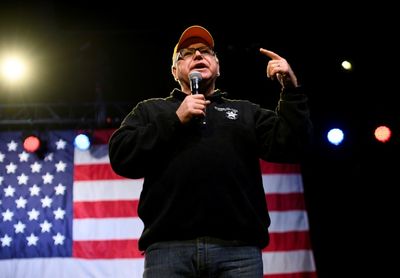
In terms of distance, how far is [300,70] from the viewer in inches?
196

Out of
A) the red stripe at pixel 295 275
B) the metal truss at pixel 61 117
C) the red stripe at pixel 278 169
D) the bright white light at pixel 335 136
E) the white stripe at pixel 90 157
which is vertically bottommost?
the red stripe at pixel 295 275

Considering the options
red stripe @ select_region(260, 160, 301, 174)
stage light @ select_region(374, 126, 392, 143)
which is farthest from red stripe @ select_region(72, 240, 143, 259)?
stage light @ select_region(374, 126, 392, 143)

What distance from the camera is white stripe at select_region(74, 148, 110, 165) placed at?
4.75 metres

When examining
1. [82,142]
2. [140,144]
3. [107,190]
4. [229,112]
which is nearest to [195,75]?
[229,112]

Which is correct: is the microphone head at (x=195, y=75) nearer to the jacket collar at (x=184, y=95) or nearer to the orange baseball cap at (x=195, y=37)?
the jacket collar at (x=184, y=95)

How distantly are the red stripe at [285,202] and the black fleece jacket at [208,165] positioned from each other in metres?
3.16

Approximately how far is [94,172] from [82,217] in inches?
18.6

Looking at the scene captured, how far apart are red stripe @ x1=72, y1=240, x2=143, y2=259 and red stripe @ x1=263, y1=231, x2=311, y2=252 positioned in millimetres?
1327

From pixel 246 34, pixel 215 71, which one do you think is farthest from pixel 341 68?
pixel 215 71

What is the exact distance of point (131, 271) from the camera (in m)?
4.41

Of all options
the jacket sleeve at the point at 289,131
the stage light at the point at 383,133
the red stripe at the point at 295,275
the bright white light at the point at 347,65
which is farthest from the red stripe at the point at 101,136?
the jacket sleeve at the point at 289,131

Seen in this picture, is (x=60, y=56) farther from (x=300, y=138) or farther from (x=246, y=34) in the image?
(x=300, y=138)

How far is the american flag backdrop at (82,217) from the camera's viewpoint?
4.44m

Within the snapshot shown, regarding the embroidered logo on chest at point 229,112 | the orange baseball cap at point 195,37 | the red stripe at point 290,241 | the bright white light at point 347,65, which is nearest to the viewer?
the embroidered logo on chest at point 229,112
